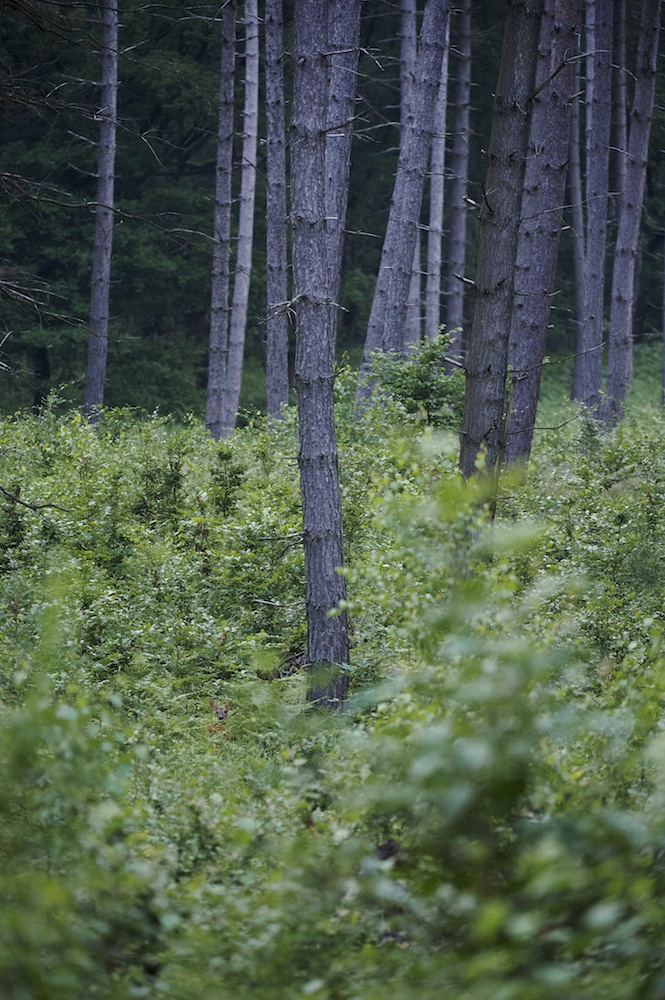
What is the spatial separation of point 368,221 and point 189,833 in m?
31.5

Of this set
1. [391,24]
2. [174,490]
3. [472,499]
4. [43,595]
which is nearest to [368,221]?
[391,24]

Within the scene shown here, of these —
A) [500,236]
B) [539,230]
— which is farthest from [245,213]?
[500,236]

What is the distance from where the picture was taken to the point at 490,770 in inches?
112

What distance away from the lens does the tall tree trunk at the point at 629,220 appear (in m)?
18.7

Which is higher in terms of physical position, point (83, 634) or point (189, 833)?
point (83, 634)

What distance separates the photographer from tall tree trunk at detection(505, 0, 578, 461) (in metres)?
10.9

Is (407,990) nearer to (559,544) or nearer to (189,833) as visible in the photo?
(189,833)

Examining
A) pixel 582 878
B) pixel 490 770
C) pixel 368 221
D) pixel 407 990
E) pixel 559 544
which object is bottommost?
pixel 407 990

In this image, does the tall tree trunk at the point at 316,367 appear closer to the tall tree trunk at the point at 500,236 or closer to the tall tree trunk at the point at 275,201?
the tall tree trunk at the point at 500,236

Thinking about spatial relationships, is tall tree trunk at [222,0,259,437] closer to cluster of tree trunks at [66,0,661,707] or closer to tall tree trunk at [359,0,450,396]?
cluster of tree trunks at [66,0,661,707]

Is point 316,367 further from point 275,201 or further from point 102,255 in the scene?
point 102,255

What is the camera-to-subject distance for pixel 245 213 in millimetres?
21328

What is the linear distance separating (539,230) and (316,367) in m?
5.73

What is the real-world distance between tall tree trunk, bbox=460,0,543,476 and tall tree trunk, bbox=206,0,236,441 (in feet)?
37.6
